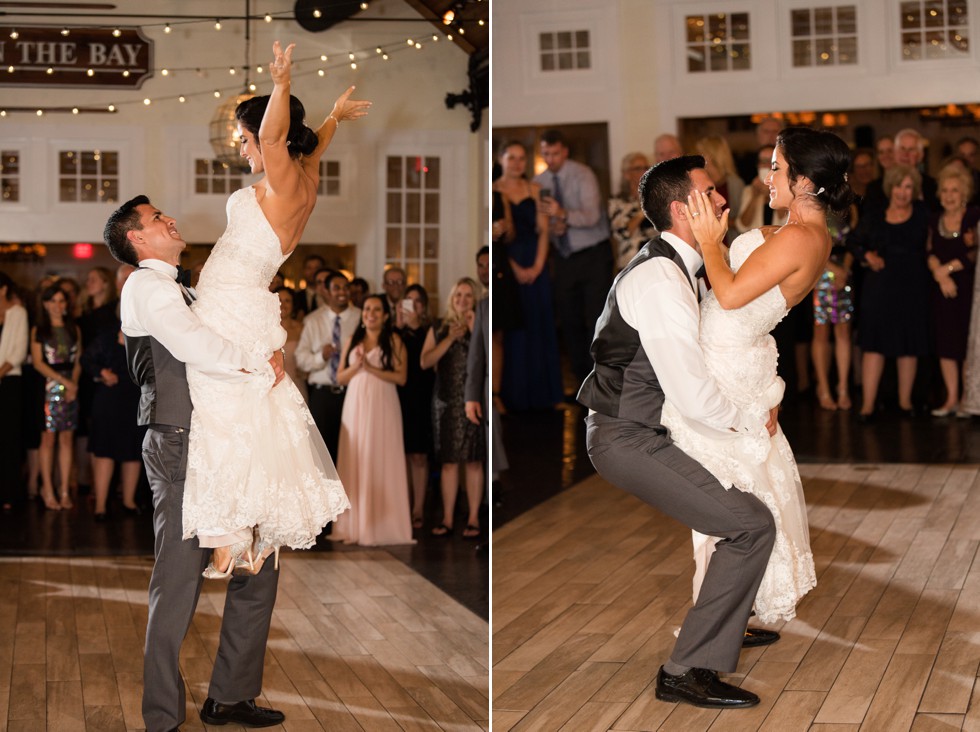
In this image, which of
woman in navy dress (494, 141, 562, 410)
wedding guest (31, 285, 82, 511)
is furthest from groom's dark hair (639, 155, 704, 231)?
woman in navy dress (494, 141, 562, 410)

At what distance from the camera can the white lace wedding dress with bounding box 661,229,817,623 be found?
3242 mm

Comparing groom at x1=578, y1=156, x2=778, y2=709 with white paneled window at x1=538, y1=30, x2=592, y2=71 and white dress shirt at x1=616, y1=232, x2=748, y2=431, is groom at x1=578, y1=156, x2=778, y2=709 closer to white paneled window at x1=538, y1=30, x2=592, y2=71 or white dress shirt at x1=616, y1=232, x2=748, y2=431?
white dress shirt at x1=616, y1=232, x2=748, y2=431

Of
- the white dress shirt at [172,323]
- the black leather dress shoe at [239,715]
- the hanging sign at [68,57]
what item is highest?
the hanging sign at [68,57]

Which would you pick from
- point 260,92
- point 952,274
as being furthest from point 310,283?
point 952,274

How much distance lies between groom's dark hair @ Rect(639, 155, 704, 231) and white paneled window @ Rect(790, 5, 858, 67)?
21.4ft

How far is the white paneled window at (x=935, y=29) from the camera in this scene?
8.98 meters

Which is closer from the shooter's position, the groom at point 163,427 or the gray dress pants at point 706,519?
the groom at point 163,427

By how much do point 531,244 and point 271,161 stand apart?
5.16 meters

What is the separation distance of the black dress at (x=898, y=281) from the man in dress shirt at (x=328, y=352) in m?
3.47

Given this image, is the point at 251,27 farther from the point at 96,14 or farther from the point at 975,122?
the point at 975,122

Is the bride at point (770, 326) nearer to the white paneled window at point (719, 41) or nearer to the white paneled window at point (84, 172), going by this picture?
the white paneled window at point (84, 172)

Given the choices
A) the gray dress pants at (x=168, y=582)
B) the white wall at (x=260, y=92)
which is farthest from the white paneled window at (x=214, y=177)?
the gray dress pants at (x=168, y=582)

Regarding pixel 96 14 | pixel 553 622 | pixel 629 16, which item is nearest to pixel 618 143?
pixel 629 16

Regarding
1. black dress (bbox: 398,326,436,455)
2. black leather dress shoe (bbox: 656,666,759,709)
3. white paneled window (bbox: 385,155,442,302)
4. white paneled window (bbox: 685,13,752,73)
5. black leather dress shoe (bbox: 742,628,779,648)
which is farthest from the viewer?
white paneled window (bbox: 685,13,752,73)
